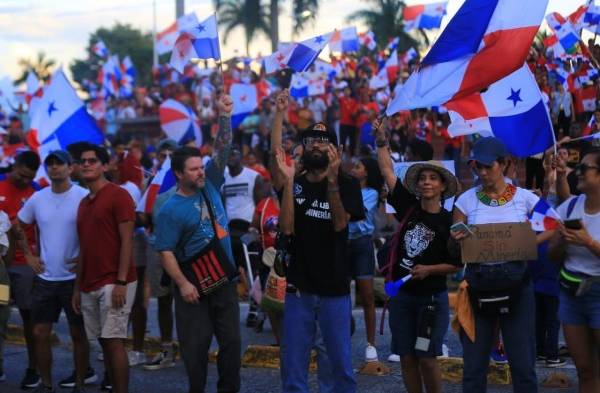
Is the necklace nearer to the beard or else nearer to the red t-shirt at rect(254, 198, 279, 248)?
the beard

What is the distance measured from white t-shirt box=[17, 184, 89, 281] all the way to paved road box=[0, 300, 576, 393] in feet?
3.74

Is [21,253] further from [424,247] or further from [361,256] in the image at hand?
[424,247]

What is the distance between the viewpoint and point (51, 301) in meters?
7.35

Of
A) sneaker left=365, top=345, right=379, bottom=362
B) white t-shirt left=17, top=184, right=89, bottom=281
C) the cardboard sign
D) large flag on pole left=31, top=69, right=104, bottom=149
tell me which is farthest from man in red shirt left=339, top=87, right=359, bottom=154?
the cardboard sign

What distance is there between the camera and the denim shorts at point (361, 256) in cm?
824

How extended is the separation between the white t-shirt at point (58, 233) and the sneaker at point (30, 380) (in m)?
1.11

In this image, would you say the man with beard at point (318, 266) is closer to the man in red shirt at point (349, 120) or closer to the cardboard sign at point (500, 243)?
the cardboard sign at point (500, 243)

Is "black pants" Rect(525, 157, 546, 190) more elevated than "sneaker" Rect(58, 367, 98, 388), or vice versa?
"black pants" Rect(525, 157, 546, 190)

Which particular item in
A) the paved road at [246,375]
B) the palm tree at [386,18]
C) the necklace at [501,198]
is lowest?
the paved road at [246,375]

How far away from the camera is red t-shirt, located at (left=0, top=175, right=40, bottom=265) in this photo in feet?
26.4

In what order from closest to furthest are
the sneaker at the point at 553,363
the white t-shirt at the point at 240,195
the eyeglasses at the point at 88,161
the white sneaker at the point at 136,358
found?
the eyeglasses at the point at 88,161 → the sneaker at the point at 553,363 → the white sneaker at the point at 136,358 → the white t-shirt at the point at 240,195

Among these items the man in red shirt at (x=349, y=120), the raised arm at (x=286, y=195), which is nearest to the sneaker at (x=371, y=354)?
the raised arm at (x=286, y=195)

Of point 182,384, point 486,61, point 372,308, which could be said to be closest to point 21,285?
point 182,384

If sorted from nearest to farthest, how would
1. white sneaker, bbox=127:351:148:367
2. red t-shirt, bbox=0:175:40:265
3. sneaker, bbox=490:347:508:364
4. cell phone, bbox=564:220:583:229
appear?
cell phone, bbox=564:220:583:229 < sneaker, bbox=490:347:508:364 < red t-shirt, bbox=0:175:40:265 < white sneaker, bbox=127:351:148:367
